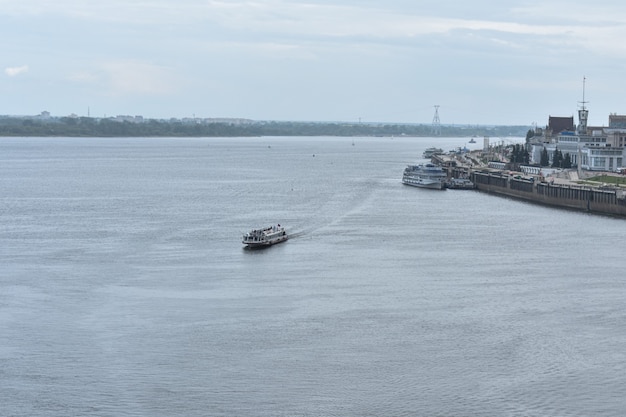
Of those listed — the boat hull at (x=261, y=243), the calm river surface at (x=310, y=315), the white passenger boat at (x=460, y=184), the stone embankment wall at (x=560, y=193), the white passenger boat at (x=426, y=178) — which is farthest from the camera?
the white passenger boat at (x=460, y=184)

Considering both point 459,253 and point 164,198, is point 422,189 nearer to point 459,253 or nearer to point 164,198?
point 164,198

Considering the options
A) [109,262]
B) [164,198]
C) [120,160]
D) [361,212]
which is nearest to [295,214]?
[361,212]

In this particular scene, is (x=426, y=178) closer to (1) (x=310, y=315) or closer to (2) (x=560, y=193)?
(2) (x=560, y=193)

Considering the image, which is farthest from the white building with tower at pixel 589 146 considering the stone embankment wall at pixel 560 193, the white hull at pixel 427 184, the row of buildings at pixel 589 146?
the white hull at pixel 427 184

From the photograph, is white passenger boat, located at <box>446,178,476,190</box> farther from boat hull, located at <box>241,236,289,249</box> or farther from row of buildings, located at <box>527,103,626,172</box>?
boat hull, located at <box>241,236,289,249</box>

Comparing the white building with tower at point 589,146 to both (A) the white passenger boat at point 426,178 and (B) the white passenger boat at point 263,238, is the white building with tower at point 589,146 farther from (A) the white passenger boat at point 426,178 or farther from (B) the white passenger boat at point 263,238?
(B) the white passenger boat at point 263,238

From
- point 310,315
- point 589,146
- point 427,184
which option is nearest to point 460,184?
point 427,184
